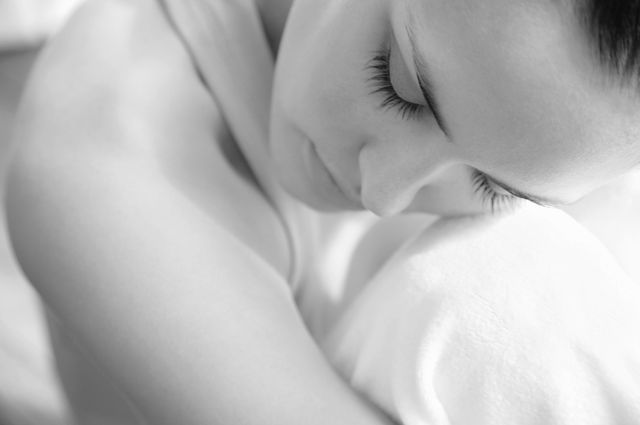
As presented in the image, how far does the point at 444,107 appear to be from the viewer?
46cm

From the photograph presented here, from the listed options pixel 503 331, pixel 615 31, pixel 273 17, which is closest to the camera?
pixel 615 31

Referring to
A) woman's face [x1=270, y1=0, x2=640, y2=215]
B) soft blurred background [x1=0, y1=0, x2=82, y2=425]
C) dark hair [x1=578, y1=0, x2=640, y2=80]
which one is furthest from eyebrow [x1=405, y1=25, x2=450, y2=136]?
soft blurred background [x1=0, y1=0, x2=82, y2=425]

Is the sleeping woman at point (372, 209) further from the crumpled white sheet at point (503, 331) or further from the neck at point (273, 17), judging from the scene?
the neck at point (273, 17)

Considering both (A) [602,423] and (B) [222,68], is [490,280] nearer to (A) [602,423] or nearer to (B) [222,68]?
(A) [602,423]

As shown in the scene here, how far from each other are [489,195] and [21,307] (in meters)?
0.55

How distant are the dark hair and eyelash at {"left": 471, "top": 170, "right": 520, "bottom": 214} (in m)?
0.16

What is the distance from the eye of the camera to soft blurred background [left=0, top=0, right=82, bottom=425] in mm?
701

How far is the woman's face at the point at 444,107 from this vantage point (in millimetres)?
398

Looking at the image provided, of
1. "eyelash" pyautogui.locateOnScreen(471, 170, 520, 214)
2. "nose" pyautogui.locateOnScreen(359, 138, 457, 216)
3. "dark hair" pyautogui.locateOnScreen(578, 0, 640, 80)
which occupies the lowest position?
"eyelash" pyautogui.locateOnScreen(471, 170, 520, 214)

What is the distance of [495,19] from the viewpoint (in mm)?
401

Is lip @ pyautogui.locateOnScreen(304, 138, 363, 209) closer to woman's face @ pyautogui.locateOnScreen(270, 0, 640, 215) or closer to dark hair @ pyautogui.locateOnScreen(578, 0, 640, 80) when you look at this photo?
woman's face @ pyautogui.locateOnScreen(270, 0, 640, 215)

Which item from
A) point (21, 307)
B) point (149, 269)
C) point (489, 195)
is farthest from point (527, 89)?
point (21, 307)

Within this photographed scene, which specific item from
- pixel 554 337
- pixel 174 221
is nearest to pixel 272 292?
pixel 174 221

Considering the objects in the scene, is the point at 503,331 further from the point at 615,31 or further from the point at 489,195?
the point at 615,31
